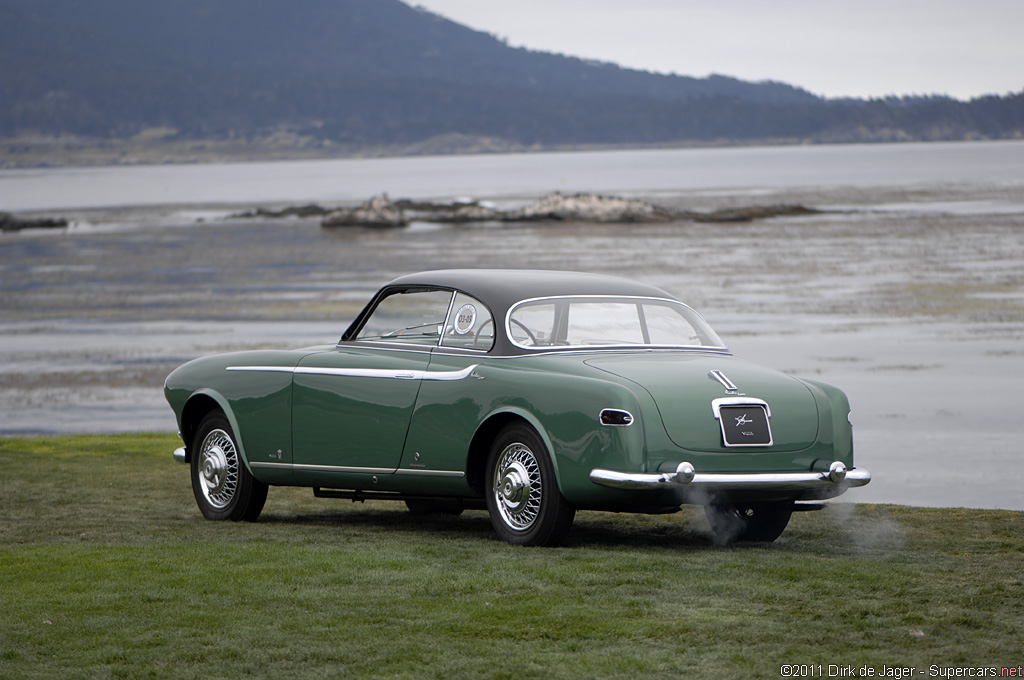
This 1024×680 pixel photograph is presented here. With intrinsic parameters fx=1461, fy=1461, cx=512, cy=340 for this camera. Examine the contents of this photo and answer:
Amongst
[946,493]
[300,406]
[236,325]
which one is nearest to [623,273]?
[236,325]

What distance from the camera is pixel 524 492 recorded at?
25.3ft

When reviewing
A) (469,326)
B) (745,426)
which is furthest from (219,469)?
(745,426)

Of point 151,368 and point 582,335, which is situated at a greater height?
point 582,335

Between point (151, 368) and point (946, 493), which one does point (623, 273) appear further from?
point (946, 493)

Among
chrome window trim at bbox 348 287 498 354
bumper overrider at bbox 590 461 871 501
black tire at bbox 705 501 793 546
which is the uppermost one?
chrome window trim at bbox 348 287 498 354

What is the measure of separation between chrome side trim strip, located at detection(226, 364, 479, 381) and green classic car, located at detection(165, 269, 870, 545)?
0.01 meters

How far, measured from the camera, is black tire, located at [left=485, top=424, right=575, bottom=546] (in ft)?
24.7

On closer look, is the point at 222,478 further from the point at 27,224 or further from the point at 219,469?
the point at 27,224

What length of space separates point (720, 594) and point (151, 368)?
16.5m

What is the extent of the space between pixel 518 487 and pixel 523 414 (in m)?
0.40

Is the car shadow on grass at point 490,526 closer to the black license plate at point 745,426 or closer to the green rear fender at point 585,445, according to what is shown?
the green rear fender at point 585,445

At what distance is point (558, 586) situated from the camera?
6555mm

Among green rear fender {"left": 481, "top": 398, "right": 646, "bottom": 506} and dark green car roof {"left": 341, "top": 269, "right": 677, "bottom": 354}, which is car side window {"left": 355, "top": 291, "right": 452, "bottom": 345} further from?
green rear fender {"left": 481, "top": 398, "right": 646, "bottom": 506}

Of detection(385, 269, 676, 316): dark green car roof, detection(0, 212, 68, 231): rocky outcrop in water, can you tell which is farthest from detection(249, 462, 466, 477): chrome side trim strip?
detection(0, 212, 68, 231): rocky outcrop in water
